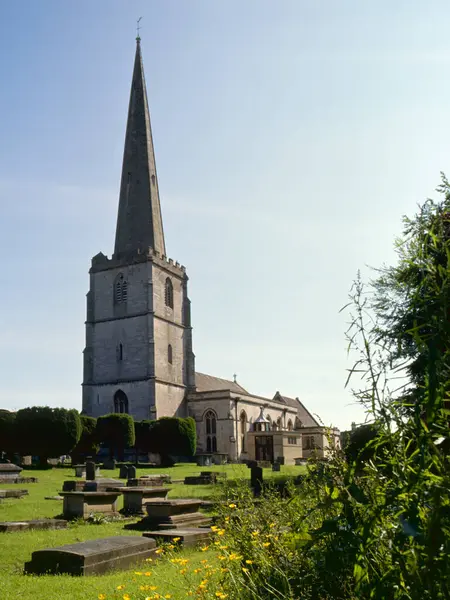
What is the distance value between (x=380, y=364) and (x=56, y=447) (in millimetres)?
35046

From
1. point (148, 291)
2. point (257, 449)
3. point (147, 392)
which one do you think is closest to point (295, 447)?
point (257, 449)

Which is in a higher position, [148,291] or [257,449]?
[148,291]

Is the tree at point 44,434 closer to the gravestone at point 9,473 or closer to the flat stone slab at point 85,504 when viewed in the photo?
the gravestone at point 9,473

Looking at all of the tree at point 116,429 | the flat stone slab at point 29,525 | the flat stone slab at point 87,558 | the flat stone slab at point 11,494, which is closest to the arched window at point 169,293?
the tree at point 116,429

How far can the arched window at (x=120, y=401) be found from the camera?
50875 mm

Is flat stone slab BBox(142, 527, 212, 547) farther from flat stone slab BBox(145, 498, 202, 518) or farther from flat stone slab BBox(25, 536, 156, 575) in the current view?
flat stone slab BBox(145, 498, 202, 518)

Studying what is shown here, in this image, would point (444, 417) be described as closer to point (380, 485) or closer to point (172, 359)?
point (380, 485)

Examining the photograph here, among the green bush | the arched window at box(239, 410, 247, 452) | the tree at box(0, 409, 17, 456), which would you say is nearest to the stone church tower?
the green bush

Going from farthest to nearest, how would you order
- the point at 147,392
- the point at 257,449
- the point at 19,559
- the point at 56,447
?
the point at 257,449, the point at 147,392, the point at 56,447, the point at 19,559

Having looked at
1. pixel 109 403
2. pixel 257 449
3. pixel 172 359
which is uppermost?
pixel 172 359

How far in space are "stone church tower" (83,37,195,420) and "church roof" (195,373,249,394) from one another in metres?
4.10

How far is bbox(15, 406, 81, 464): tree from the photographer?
115ft

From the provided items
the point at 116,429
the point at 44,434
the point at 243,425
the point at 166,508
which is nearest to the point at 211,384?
the point at 243,425

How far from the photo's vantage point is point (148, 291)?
174 feet
